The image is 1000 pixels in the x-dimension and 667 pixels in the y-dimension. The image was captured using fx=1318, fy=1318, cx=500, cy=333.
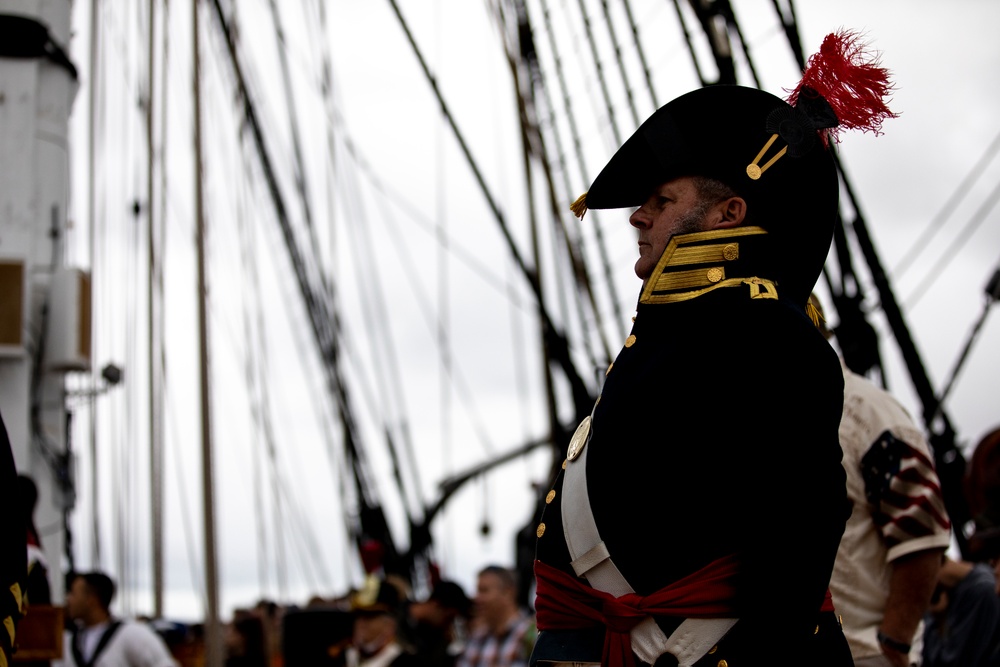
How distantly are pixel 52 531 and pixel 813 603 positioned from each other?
16.5ft

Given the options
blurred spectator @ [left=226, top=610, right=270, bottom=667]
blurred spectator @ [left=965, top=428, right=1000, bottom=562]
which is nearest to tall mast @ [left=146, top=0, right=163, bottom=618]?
blurred spectator @ [left=226, top=610, right=270, bottom=667]

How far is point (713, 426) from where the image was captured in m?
2.04

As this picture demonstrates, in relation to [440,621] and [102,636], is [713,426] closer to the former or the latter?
[102,636]

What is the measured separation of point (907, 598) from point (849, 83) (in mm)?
1361

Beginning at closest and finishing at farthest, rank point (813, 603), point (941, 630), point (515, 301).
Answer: point (813, 603)
point (941, 630)
point (515, 301)

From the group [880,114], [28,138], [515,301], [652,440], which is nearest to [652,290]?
[652,440]

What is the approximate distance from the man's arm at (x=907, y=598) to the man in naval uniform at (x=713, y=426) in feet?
3.48

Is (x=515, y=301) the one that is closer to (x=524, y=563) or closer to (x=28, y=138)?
(x=524, y=563)

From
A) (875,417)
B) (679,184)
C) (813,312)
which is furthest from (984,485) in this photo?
(679,184)

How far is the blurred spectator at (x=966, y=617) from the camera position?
4820 mm

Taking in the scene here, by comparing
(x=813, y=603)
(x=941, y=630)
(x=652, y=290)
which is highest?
(x=652, y=290)

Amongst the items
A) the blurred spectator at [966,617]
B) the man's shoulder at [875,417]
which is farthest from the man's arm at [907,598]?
the blurred spectator at [966,617]

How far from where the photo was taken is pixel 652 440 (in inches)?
81.7

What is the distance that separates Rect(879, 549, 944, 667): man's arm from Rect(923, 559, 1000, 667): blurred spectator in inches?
69.5
